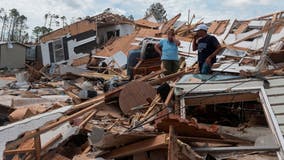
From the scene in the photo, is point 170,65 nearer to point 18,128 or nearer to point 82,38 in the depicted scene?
point 18,128

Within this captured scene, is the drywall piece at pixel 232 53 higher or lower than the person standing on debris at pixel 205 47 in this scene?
higher

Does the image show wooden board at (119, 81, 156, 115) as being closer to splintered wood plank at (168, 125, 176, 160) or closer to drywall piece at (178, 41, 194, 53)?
splintered wood plank at (168, 125, 176, 160)

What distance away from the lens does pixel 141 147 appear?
4395mm

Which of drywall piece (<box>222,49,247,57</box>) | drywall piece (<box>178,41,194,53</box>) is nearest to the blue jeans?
drywall piece (<box>178,41,194,53</box>)

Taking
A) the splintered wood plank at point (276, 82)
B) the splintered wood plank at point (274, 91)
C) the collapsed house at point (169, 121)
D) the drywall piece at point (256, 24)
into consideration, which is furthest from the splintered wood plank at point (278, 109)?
the drywall piece at point (256, 24)

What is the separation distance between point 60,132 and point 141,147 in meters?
1.80

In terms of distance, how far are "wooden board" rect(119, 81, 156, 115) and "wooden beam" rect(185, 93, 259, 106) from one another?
1.12 metres

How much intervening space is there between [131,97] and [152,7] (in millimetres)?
40267

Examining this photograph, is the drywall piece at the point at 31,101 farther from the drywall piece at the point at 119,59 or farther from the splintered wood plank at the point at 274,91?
the drywall piece at the point at 119,59

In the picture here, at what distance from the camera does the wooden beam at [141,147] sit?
425 cm

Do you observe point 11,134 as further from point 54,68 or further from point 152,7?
point 152,7

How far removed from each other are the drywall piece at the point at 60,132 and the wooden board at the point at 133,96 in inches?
45.5

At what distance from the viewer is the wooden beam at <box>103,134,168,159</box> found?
14.0 feet

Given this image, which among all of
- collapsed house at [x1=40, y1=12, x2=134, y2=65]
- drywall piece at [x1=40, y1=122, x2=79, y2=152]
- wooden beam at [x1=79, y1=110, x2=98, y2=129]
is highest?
collapsed house at [x1=40, y1=12, x2=134, y2=65]
